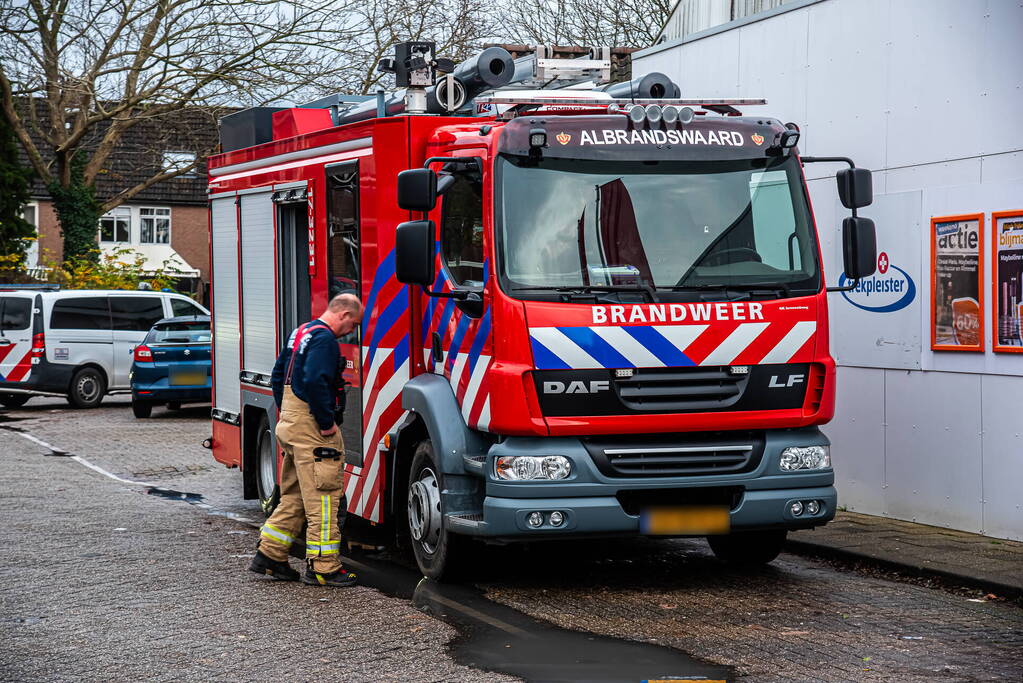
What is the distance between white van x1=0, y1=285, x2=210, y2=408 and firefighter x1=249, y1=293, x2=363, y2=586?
1568 centimetres

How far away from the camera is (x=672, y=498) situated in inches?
312

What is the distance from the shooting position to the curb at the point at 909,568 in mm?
7973

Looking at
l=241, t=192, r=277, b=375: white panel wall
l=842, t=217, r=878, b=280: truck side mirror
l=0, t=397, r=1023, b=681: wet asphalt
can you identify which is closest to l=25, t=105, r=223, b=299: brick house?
l=241, t=192, r=277, b=375: white panel wall

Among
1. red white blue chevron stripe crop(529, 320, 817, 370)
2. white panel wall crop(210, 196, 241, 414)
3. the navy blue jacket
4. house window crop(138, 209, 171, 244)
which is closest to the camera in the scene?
red white blue chevron stripe crop(529, 320, 817, 370)

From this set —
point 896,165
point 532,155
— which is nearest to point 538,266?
point 532,155

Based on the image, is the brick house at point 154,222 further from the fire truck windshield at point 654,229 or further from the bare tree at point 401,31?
the fire truck windshield at point 654,229

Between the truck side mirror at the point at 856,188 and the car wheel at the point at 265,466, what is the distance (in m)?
4.80

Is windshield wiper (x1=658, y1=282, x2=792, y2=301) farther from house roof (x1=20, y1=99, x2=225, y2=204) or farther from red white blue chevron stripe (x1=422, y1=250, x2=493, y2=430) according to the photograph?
house roof (x1=20, y1=99, x2=225, y2=204)

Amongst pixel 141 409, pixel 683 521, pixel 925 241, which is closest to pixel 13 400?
pixel 141 409

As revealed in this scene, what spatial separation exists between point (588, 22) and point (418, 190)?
27781 millimetres

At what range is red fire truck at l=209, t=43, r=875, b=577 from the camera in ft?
25.3

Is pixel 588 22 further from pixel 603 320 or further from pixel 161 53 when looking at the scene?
pixel 603 320

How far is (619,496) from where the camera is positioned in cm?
783

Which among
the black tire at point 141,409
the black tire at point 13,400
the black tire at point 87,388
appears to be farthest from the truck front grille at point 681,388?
the black tire at point 13,400
